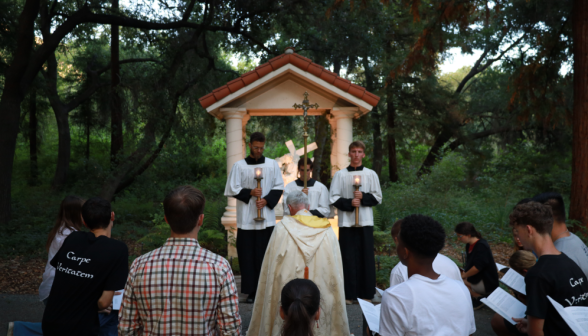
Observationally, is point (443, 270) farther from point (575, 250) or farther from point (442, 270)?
point (575, 250)

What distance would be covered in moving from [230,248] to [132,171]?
293 inches

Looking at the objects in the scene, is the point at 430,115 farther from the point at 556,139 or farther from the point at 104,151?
the point at 104,151

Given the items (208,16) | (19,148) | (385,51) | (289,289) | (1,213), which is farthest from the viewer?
(19,148)

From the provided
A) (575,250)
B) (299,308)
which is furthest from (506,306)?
(299,308)

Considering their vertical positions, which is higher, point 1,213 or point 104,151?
point 104,151

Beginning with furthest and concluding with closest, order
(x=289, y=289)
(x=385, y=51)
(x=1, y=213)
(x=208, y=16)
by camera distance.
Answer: (x=385, y=51), (x=208, y=16), (x=1, y=213), (x=289, y=289)

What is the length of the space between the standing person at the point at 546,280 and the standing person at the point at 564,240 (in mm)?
582

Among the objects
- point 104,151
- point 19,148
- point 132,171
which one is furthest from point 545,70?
point 19,148

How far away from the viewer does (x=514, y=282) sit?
3.33m

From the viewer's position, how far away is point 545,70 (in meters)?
10.1

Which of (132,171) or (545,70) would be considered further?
(132,171)

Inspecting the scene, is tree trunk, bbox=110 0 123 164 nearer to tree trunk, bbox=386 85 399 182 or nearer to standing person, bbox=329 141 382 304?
Result: tree trunk, bbox=386 85 399 182

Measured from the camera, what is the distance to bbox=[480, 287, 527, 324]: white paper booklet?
3023 mm

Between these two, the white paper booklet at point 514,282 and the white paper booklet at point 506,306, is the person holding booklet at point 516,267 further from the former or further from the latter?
the white paper booklet at point 506,306
